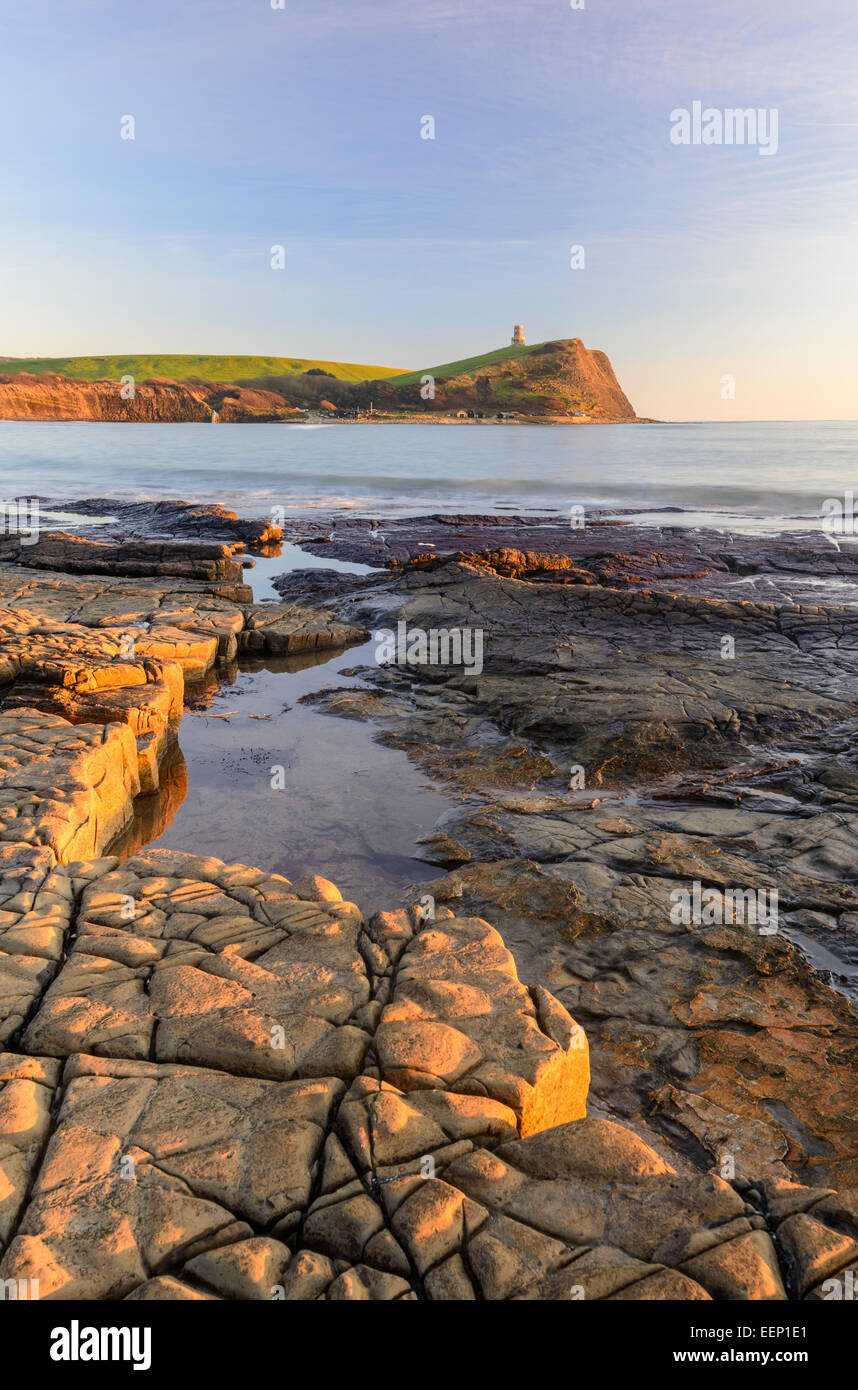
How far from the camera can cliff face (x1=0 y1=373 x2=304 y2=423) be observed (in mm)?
135750

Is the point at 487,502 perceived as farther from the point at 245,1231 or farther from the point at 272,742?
the point at 245,1231

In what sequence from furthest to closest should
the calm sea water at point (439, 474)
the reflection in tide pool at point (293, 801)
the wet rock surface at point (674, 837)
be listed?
the calm sea water at point (439, 474) < the reflection in tide pool at point (293, 801) < the wet rock surface at point (674, 837)

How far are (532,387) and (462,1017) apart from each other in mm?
160053

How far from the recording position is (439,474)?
180 feet

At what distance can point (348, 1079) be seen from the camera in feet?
11.8

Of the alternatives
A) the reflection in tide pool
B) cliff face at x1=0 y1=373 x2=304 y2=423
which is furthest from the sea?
cliff face at x1=0 y1=373 x2=304 y2=423

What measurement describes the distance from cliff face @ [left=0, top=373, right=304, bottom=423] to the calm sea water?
4718 cm

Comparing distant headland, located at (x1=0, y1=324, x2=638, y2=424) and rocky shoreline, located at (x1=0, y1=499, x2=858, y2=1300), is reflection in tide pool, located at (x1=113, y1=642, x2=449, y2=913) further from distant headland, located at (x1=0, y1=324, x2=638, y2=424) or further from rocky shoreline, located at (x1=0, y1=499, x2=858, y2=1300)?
distant headland, located at (x1=0, y1=324, x2=638, y2=424)

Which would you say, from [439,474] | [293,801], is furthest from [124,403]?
[293,801]

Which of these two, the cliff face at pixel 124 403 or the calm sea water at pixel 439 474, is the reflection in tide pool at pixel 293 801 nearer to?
the calm sea water at pixel 439 474

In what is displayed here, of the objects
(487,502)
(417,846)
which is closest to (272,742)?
(417,846)

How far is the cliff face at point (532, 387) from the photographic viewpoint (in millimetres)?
147625

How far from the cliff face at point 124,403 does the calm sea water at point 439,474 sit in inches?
1857

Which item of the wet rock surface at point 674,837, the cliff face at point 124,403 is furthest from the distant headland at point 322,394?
the wet rock surface at point 674,837
